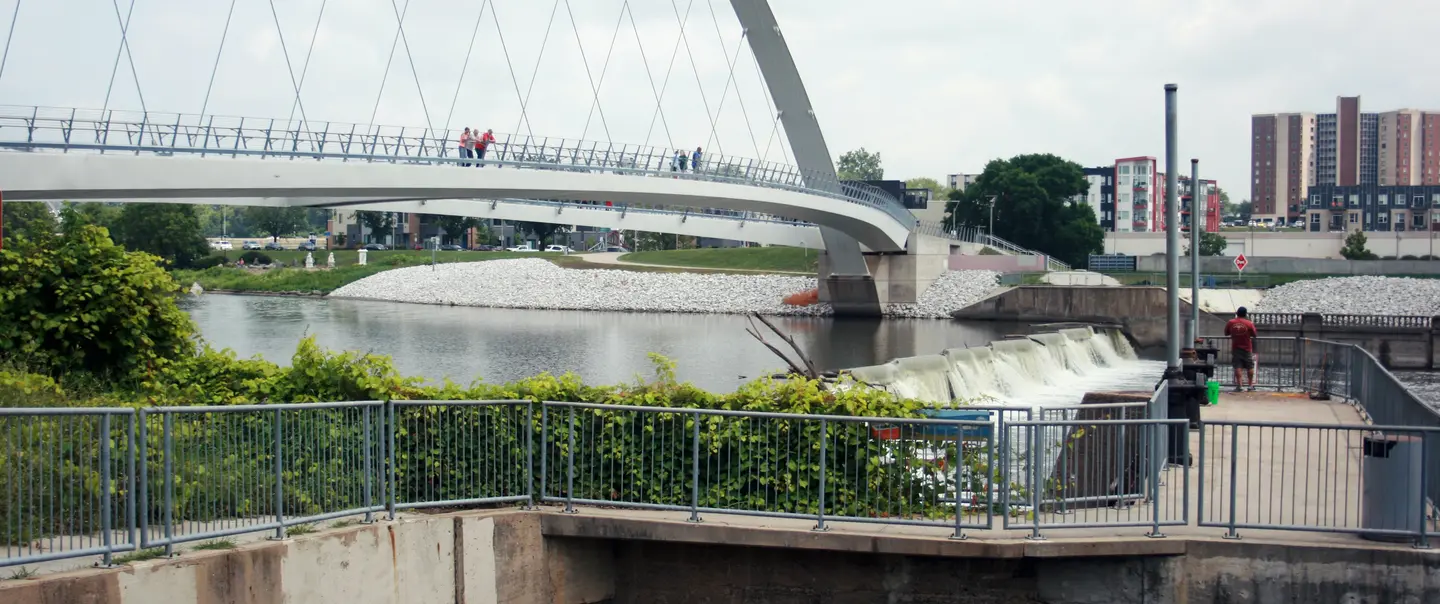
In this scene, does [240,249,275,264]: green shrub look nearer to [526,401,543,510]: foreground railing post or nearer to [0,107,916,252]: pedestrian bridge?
[0,107,916,252]: pedestrian bridge

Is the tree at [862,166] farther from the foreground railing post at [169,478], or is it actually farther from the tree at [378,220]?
the foreground railing post at [169,478]

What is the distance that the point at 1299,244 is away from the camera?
4387 inches

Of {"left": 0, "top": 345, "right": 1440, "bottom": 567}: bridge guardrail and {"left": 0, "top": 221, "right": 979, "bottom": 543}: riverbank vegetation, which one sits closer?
{"left": 0, "top": 221, "right": 979, "bottom": 543}: riverbank vegetation

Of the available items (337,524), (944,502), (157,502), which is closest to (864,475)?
(944,502)

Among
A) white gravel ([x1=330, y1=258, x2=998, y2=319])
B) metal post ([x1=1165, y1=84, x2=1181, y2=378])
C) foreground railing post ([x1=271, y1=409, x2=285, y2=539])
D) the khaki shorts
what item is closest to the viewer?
→ foreground railing post ([x1=271, y1=409, x2=285, y2=539])

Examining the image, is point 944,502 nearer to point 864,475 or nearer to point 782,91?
point 864,475

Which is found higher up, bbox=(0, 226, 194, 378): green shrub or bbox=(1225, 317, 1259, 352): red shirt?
bbox=(0, 226, 194, 378): green shrub

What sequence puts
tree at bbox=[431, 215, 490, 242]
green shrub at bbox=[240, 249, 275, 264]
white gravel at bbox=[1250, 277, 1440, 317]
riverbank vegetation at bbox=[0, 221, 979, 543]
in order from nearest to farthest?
1. riverbank vegetation at bbox=[0, 221, 979, 543]
2. white gravel at bbox=[1250, 277, 1440, 317]
3. green shrub at bbox=[240, 249, 275, 264]
4. tree at bbox=[431, 215, 490, 242]

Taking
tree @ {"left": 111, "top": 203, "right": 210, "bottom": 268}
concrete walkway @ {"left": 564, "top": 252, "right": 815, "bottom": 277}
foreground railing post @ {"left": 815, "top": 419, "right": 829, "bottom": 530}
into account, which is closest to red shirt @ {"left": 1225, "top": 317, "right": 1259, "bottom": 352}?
foreground railing post @ {"left": 815, "top": 419, "right": 829, "bottom": 530}

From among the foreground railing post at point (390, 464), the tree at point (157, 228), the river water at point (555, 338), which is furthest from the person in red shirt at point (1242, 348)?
the tree at point (157, 228)

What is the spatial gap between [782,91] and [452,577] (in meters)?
45.0

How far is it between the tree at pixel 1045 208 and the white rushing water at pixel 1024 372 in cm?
4937

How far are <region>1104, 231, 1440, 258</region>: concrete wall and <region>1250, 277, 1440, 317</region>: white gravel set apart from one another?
42.8 metres

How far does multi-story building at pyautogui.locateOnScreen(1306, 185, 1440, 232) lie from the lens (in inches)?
5423
